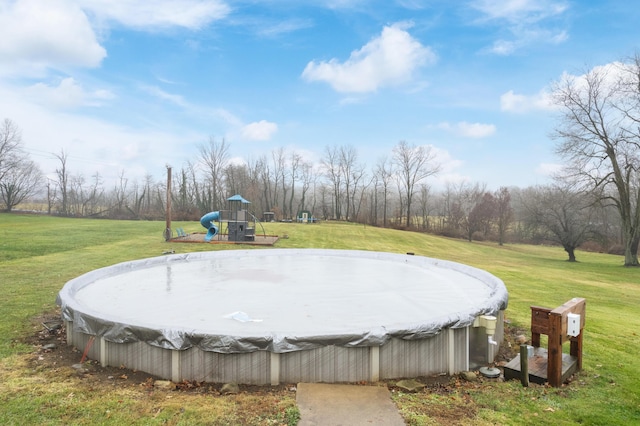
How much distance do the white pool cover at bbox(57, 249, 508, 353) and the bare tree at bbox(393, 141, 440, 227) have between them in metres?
25.7

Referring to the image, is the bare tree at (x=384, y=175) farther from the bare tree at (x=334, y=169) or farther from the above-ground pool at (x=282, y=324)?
the above-ground pool at (x=282, y=324)

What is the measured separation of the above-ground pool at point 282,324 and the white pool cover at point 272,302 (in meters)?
0.01

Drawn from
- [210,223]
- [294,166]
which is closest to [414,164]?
[294,166]

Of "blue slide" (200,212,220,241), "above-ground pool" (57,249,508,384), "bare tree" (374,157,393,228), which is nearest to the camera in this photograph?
"above-ground pool" (57,249,508,384)

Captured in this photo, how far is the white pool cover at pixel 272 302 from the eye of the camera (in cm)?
275

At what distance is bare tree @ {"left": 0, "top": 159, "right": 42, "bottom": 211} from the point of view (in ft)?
88.0

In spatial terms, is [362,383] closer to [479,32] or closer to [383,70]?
[479,32]

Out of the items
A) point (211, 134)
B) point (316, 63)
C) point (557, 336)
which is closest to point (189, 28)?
point (316, 63)

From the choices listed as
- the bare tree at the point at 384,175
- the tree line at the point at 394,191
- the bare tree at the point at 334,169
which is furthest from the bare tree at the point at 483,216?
the bare tree at the point at 334,169

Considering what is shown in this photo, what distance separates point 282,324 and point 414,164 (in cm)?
3104

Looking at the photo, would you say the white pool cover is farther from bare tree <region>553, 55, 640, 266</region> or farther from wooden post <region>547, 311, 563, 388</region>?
bare tree <region>553, 55, 640, 266</region>

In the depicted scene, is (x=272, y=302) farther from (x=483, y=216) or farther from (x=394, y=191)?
(x=394, y=191)

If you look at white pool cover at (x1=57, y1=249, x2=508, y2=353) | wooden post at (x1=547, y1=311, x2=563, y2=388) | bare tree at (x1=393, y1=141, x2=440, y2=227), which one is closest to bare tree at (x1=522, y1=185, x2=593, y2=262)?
white pool cover at (x1=57, y1=249, x2=508, y2=353)

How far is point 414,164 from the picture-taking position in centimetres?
3234
